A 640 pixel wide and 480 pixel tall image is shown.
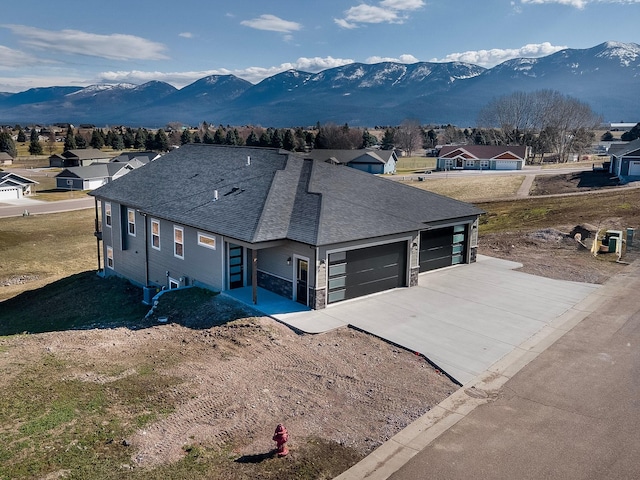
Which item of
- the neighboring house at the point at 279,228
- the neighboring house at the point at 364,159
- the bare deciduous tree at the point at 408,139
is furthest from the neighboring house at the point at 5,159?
the neighboring house at the point at 279,228

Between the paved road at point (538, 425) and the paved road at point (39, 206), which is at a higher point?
the paved road at point (538, 425)

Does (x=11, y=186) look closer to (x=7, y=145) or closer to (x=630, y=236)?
(x=7, y=145)

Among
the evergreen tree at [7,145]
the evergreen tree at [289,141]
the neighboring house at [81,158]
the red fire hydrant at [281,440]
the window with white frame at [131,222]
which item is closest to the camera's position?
the red fire hydrant at [281,440]

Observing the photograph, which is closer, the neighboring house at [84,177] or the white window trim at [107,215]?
the white window trim at [107,215]

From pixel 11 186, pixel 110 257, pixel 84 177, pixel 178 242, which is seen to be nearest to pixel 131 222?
pixel 110 257

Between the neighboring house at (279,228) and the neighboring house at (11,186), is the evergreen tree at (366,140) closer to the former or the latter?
the neighboring house at (11,186)

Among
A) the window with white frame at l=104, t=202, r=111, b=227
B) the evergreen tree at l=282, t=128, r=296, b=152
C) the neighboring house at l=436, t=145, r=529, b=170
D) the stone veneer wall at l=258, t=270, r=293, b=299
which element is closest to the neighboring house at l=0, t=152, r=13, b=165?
the evergreen tree at l=282, t=128, r=296, b=152

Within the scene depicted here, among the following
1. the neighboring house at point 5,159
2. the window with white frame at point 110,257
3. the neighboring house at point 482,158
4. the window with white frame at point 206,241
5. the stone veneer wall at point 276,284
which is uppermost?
the neighboring house at point 482,158
